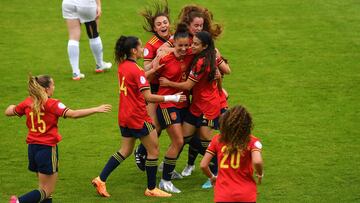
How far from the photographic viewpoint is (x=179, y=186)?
9883 millimetres

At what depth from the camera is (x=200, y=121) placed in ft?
31.6

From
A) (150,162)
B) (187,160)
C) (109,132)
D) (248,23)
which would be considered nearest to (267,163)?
(187,160)

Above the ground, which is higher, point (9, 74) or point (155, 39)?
point (155, 39)

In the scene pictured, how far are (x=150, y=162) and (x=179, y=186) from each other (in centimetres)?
75

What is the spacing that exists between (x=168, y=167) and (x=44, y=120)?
1.89 m

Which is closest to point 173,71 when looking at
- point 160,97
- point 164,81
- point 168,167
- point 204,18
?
point 164,81

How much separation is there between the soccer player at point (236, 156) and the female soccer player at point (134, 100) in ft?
6.35

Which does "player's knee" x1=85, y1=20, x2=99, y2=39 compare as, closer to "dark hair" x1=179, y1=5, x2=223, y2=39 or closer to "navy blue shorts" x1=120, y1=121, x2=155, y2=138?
"dark hair" x1=179, y1=5, x2=223, y2=39

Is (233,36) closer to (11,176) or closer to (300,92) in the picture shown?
(300,92)

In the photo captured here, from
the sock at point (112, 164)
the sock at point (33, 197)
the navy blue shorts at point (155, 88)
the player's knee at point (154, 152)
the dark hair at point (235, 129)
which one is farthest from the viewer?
the navy blue shorts at point (155, 88)

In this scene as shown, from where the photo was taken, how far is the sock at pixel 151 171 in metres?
9.31

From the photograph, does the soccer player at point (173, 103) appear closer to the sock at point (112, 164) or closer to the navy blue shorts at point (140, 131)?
the navy blue shorts at point (140, 131)

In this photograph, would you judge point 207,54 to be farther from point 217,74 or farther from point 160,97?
point 160,97

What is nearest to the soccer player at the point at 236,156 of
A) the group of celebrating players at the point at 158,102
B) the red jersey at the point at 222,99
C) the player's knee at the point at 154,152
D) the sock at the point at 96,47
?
A: the group of celebrating players at the point at 158,102
